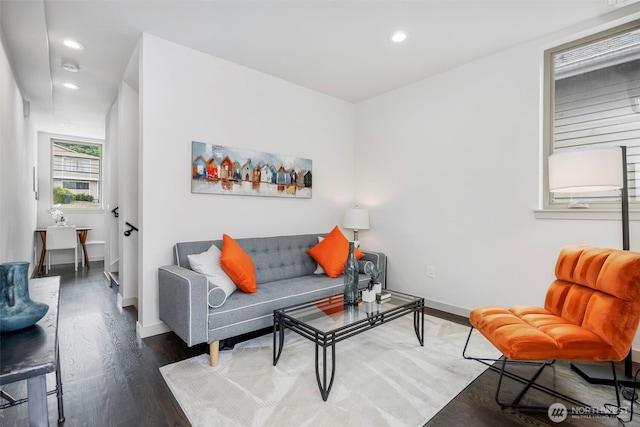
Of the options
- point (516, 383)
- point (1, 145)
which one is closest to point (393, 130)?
point (516, 383)

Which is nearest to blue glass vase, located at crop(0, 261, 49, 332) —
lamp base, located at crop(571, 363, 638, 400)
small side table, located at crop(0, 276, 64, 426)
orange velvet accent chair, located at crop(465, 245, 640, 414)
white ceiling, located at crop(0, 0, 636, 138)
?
small side table, located at crop(0, 276, 64, 426)

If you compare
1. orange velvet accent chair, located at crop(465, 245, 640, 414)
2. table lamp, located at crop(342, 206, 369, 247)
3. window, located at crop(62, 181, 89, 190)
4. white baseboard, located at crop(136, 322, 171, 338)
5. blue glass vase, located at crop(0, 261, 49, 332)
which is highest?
window, located at crop(62, 181, 89, 190)

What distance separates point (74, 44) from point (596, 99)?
15.5 ft

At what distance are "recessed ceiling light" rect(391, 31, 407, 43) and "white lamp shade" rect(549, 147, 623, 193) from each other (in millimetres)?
1640

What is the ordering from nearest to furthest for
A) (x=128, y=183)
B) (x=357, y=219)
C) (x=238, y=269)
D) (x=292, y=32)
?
(x=238, y=269) < (x=292, y=32) < (x=128, y=183) < (x=357, y=219)

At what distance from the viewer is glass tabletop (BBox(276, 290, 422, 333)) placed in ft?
6.77

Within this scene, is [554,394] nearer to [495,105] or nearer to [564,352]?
[564,352]

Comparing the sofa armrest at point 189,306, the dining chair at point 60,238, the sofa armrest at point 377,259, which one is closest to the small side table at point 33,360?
the sofa armrest at point 189,306

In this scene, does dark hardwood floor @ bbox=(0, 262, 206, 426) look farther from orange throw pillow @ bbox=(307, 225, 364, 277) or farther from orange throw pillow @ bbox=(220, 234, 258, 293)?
orange throw pillow @ bbox=(307, 225, 364, 277)

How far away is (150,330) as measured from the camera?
2752 millimetres

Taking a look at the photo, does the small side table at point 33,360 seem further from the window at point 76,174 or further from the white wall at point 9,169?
the window at point 76,174

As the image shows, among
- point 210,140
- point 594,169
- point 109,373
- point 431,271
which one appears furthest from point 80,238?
point 594,169

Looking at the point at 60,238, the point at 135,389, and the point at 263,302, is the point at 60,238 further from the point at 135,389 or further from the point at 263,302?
the point at 263,302

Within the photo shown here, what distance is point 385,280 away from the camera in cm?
378
